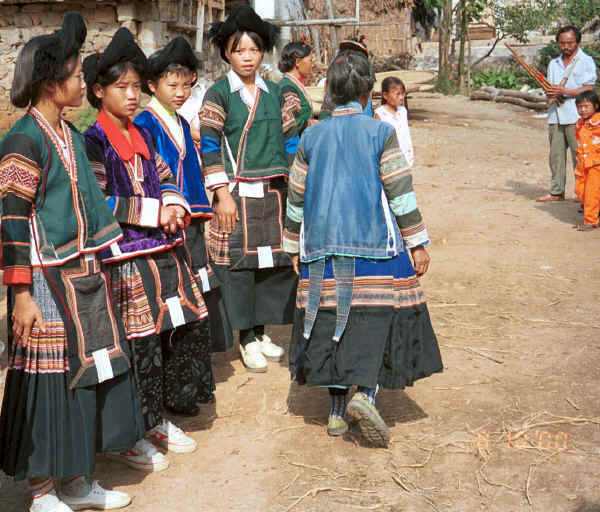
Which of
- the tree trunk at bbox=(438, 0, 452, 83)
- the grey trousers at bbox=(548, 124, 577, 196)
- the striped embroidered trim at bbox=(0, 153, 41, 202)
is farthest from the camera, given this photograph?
the tree trunk at bbox=(438, 0, 452, 83)

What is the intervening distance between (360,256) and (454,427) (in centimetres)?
107

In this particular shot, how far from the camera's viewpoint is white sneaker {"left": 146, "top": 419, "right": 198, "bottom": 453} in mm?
3541

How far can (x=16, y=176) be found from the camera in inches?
103

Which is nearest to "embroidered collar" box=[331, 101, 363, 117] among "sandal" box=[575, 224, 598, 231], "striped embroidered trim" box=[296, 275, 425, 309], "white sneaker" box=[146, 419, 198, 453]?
"striped embroidered trim" box=[296, 275, 425, 309]

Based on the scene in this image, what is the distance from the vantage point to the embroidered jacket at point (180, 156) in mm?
3684

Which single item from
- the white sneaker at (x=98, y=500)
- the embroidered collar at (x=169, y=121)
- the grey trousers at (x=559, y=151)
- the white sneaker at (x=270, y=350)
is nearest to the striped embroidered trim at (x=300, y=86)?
the embroidered collar at (x=169, y=121)

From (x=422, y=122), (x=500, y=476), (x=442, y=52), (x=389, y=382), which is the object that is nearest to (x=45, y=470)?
(x=389, y=382)

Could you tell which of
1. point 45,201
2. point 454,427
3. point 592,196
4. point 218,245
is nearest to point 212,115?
A: point 218,245

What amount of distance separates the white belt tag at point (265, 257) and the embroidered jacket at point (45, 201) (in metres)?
1.57

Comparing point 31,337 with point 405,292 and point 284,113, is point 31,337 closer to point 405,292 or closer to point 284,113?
point 405,292

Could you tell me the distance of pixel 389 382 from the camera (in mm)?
3498

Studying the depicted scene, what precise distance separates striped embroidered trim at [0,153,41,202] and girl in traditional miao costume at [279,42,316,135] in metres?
2.21

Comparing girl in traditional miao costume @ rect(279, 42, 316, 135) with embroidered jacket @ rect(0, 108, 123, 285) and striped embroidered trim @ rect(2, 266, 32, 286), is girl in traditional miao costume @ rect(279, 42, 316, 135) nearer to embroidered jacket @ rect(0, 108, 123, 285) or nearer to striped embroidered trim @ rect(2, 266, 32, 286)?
embroidered jacket @ rect(0, 108, 123, 285)

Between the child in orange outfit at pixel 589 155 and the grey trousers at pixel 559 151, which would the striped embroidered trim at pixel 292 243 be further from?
the grey trousers at pixel 559 151
